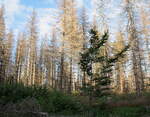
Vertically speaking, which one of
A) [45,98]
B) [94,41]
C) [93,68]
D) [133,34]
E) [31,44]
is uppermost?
[31,44]

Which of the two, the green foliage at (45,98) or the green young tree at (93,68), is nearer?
the green foliage at (45,98)

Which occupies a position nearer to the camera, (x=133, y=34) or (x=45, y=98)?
(x=45, y=98)

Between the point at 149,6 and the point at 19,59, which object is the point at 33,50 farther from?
the point at 149,6

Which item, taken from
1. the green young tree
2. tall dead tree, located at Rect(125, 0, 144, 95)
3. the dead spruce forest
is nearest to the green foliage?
the green young tree

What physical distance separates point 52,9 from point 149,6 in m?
14.0

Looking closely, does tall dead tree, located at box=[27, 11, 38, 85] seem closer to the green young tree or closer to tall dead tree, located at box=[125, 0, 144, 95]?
tall dead tree, located at box=[125, 0, 144, 95]

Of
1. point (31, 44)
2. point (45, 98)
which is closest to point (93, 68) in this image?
point (45, 98)

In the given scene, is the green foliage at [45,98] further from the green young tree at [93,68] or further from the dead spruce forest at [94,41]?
the dead spruce forest at [94,41]

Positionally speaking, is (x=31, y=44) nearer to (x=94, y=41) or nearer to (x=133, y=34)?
(x=133, y=34)

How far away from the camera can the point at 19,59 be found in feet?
121

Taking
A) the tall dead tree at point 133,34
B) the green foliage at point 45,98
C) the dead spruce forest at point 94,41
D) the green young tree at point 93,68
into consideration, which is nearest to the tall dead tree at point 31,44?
the dead spruce forest at point 94,41

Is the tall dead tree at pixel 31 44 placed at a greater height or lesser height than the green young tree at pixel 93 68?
greater

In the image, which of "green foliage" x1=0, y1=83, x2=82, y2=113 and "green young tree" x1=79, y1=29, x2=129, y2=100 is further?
"green young tree" x1=79, y1=29, x2=129, y2=100

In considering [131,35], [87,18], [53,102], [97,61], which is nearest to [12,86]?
[53,102]
